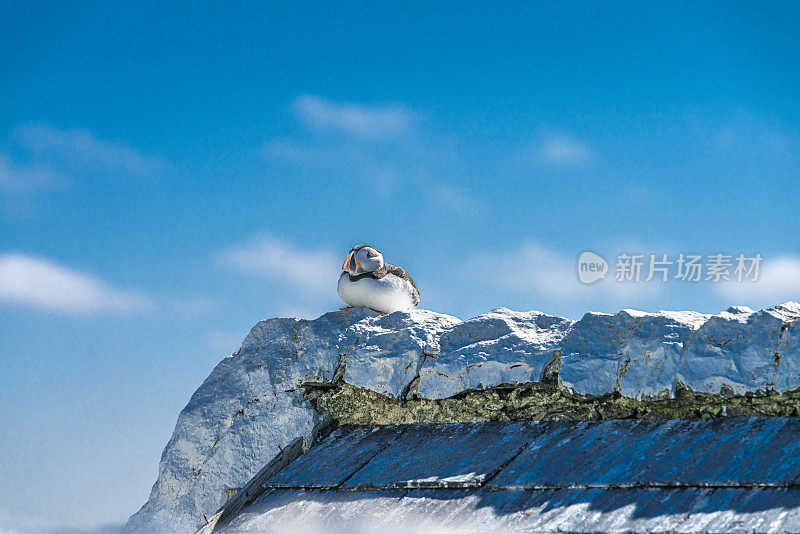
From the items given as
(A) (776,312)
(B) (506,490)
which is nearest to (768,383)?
(A) (776,312)

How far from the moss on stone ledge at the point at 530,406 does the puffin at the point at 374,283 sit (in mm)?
580

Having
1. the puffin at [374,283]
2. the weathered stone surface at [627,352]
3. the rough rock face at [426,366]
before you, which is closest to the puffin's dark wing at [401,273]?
the puffin at [374,283]

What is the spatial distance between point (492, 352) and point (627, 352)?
2.00 feet

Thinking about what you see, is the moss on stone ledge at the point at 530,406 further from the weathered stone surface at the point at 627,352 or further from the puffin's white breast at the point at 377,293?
the puffin's white breast at the point at 377,293

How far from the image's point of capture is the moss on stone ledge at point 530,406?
291 centimetres

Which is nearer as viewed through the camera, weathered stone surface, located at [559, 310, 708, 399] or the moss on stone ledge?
the moss on stone ledge

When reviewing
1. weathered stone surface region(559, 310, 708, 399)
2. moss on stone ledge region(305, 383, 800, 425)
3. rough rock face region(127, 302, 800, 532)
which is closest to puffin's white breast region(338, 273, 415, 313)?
rough rock face region(127, 302, 800, 532)

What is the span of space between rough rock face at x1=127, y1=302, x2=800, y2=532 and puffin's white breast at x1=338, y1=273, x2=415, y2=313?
149mm

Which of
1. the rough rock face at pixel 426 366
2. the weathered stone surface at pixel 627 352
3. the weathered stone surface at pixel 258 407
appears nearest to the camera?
A: the rough rock face at pixel 426 366

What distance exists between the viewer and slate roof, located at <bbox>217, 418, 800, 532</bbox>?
2.36m

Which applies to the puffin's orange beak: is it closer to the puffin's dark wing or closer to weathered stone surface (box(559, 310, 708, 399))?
the puffin's dark wing

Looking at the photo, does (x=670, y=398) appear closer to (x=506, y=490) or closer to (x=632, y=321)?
(x=632, y=321)

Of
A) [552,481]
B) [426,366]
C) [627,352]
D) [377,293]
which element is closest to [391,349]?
[426,366]

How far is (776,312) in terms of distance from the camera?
9.55 ft
